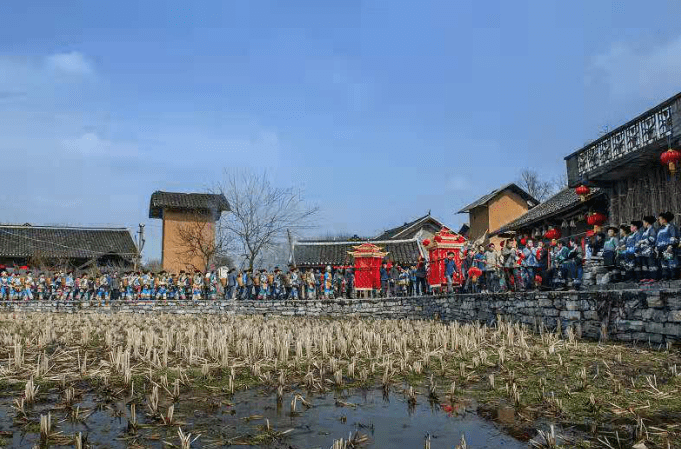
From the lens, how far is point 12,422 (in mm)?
4816

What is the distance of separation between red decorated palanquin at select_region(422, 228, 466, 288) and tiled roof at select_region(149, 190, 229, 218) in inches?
903

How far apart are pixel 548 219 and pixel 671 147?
9.24 m

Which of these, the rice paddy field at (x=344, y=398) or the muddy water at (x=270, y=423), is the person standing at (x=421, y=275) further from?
the muddy water at (x=270, y=423)

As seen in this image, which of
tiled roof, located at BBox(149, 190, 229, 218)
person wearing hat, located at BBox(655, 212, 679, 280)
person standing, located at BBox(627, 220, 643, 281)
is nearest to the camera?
person wearing hat, located at BBox(655, 212, 679, 280)

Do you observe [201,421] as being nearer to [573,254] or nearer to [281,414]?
[281,414]

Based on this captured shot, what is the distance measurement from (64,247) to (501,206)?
3354cm

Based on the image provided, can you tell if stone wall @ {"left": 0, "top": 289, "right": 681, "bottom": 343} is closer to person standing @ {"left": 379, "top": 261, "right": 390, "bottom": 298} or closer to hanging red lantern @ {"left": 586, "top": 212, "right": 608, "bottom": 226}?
person standing @ {"left": 379, "top": 261, "right": 390, "bottom": 298}

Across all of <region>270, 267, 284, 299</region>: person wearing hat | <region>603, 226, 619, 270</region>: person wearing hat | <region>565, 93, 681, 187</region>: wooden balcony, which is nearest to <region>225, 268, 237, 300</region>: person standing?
<region>270, 267, 284, 299</region>: person wearing hat

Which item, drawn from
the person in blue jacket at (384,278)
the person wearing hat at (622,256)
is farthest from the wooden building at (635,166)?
the person in blue jacket at (384,278)

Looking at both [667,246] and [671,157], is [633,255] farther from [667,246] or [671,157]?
[671,157]

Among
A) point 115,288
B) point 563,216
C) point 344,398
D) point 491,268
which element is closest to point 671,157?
point 491,268

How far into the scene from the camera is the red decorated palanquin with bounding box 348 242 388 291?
77.0ft

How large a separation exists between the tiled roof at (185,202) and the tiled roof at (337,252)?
23.9 feet

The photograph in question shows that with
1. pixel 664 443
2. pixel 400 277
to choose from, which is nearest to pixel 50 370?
pixel 664 443
